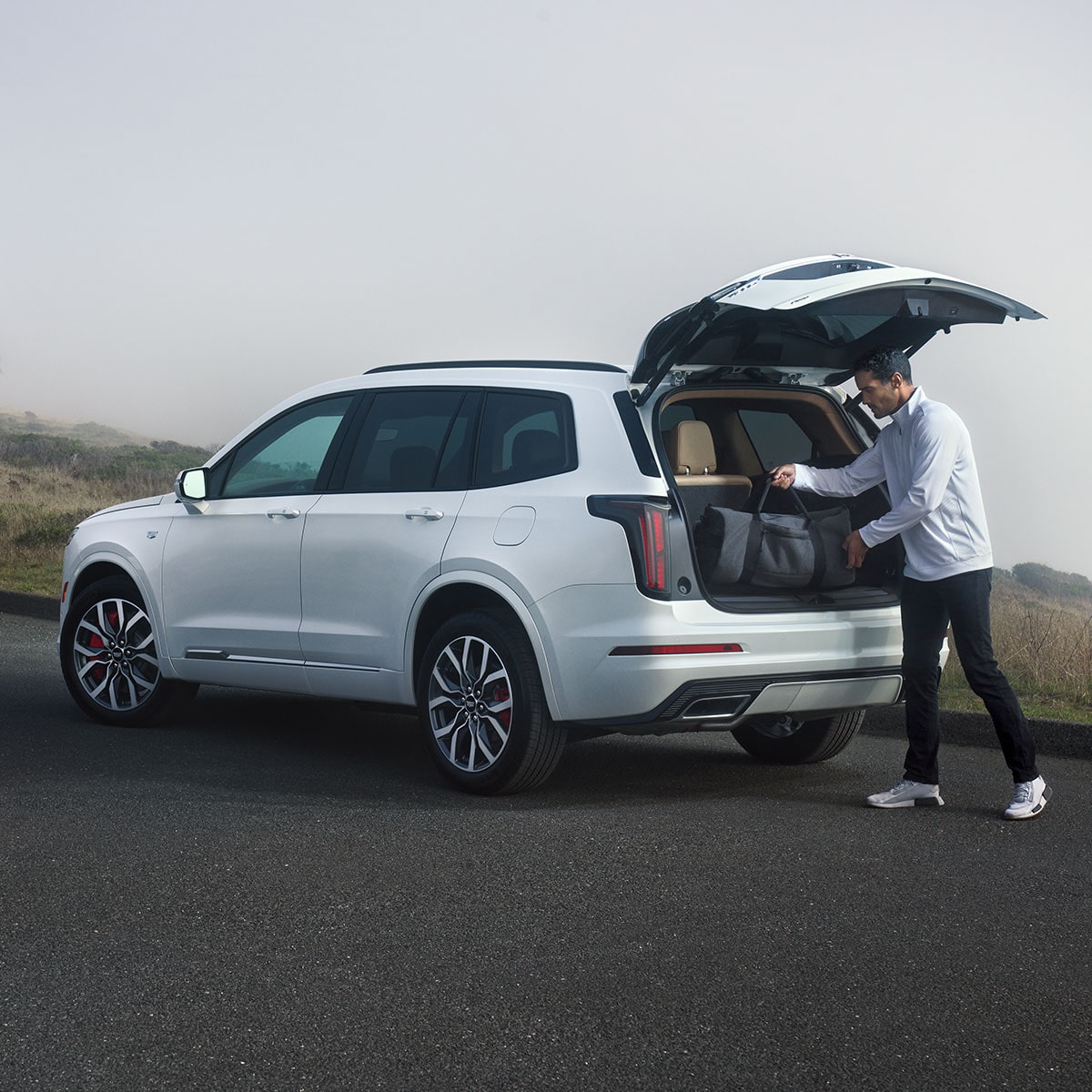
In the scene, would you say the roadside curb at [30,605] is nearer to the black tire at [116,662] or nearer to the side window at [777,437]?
the black tire at [116,662]

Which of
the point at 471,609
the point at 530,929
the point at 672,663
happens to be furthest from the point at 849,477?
the point at 530,929

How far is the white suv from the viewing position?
5918 millimetres

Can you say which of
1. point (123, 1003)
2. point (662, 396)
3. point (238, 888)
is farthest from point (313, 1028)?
point (662, 396)

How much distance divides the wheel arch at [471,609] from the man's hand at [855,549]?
4.90ft

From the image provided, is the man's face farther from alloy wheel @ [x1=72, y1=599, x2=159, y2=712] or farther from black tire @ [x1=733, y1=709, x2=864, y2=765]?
alloy wheel @ [x1=72, y1=599, x2=159, y2=712]

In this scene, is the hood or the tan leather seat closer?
the hood

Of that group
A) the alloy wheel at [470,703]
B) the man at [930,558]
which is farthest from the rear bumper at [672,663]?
the man at [930,558]

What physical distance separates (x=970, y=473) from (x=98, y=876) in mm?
3937

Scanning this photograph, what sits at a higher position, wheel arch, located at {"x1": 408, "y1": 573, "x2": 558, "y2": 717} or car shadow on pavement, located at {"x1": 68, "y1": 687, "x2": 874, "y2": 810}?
wheel arch, located at {"x1": 408, "y1": 573, "x2": 558, "y2": 717}

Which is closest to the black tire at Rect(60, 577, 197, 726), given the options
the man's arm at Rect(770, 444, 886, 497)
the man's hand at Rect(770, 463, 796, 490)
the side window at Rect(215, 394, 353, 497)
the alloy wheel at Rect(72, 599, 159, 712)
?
the alloy wheel at Rect(72, 599, 159, 712)

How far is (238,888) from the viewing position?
4938 millimetres

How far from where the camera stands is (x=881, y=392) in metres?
6.46

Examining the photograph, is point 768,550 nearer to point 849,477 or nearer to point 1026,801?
point 849,477

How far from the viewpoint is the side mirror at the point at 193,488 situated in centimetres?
769
